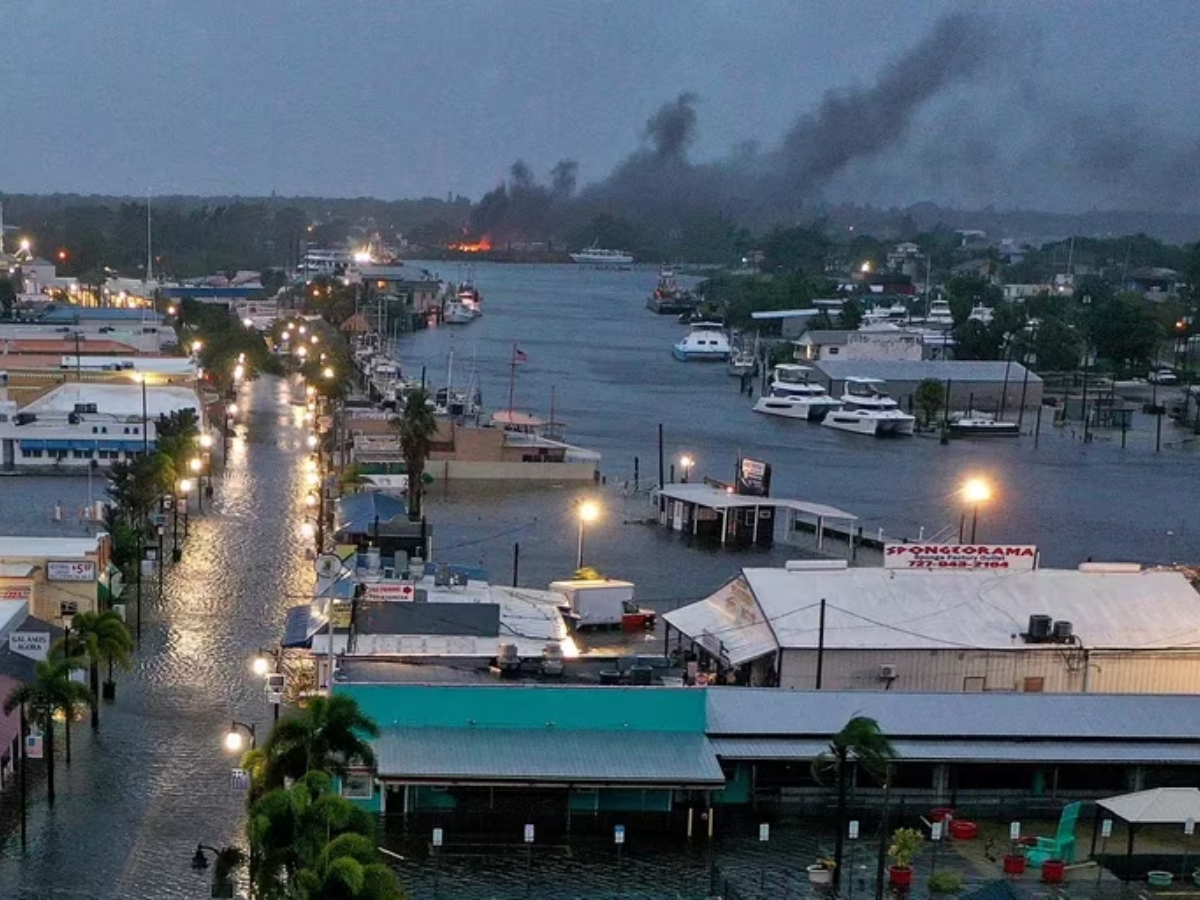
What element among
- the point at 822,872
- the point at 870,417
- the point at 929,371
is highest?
the point at 929,371

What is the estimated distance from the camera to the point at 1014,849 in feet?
25.8

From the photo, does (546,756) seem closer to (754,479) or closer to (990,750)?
(990,750)

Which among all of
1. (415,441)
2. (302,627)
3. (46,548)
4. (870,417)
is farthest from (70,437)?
(870,417)

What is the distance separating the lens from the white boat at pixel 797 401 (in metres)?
27.0

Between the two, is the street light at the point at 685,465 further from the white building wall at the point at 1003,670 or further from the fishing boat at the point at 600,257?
the fishing boat at the point at 600,257

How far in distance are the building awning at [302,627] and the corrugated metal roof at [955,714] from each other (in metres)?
2.42

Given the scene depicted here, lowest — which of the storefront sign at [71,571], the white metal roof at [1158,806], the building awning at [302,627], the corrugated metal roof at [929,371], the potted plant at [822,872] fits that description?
the potted plant at [822,872]

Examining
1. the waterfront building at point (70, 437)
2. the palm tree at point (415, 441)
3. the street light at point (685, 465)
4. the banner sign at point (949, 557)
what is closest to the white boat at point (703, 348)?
the street light at point (685, 465)

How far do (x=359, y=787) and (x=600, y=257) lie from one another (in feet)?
335

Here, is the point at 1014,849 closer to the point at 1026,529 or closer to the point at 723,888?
the point at 723,888

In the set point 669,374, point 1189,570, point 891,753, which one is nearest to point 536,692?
point 891,753

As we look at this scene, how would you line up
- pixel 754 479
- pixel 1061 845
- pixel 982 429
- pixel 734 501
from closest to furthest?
pixel 1061 845 → pixel 734 501 → pixel 754 479 → pixel 982 429

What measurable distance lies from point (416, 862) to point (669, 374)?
27.1 meters

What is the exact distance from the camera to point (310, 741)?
6.63m
